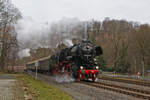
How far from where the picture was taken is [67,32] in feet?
88.1

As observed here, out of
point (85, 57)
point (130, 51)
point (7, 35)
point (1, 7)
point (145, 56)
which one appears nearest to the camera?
point (85, 57)

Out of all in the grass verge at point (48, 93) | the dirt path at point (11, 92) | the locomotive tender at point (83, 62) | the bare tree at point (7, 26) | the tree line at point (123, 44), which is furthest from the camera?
the tree line at point (123, 44)

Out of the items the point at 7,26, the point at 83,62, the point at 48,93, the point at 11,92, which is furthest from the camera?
the point at 7,26

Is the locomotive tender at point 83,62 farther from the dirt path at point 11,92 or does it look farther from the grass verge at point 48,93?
the dirt path at point 11,92

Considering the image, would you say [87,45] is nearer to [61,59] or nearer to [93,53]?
[93,53]

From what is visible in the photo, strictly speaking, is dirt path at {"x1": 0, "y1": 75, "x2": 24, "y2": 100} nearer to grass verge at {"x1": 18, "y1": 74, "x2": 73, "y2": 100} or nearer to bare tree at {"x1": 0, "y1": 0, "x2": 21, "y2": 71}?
grass verge at {"x1": 18, "y1": 74, "x2": 73, "y2": 100}

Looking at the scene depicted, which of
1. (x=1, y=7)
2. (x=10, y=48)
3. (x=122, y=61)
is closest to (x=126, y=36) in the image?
(x=122, y=61)

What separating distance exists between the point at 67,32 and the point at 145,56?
1751 cm

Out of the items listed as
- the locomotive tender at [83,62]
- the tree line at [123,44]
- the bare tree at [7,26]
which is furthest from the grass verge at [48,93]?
the tree line at [123,44]

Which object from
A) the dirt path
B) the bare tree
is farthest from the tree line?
the dirt path

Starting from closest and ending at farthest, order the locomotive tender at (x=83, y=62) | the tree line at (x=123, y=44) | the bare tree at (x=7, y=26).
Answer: the locomotive tender at (x=83, y=62)
the bare tree at (x=7, y=26)
the tree line at (x=123, y=44)

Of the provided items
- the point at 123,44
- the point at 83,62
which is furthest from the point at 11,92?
the point at 123,44

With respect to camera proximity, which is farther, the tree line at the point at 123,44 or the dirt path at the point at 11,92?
the tree line at the point at 123,44

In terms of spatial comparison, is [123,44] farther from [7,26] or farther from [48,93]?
[48,93]
